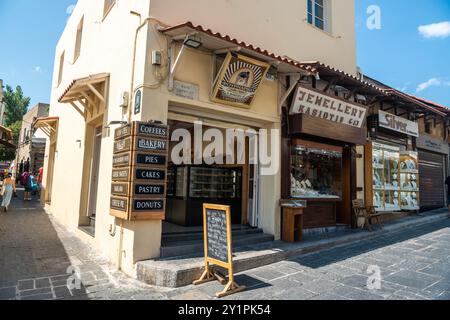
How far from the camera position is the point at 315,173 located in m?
8.15

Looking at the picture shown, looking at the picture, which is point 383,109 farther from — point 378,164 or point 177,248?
point 177,248

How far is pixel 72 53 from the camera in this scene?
10.7m

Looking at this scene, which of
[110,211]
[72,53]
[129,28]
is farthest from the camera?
[72,53]

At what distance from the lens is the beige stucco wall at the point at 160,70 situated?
198 inches

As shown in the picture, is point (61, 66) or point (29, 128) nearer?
point (61, 66)

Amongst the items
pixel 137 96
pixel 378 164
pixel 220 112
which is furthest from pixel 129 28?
pixel 378 164

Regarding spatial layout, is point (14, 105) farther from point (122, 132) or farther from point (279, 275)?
point (279, 275)

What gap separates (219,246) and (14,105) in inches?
1774

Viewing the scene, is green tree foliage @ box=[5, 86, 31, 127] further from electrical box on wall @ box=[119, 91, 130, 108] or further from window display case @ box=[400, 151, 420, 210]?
window display case @ box=[400, 151, 420, 210]

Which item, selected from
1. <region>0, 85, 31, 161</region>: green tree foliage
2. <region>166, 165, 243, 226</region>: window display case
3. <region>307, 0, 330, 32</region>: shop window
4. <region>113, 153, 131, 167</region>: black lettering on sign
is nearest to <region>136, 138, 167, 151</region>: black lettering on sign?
<region>113, 153, 131, 167</region>: black lettering on sign

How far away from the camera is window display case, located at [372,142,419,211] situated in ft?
31.6

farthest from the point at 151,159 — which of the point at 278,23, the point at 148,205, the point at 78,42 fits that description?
the point at 78,42

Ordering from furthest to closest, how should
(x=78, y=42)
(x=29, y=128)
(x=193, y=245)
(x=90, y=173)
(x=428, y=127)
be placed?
(x=29, y=128) < (x=428, y=127) < (x=78, y=42) < (x=90, y=173) < (x=193, y=245)
